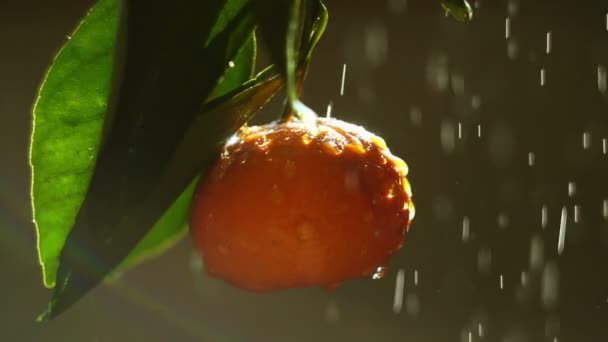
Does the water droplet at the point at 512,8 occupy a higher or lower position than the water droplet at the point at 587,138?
higher

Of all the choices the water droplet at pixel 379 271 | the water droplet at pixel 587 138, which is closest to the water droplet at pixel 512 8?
the water droplet at pixel 587 138

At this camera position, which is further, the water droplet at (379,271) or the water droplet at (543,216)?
the water droplet at (543,216)

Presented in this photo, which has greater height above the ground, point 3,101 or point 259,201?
point 259,201

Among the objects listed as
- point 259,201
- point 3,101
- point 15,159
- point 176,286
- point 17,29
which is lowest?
point 176,286

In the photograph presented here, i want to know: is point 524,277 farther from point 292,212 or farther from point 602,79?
point 292,212

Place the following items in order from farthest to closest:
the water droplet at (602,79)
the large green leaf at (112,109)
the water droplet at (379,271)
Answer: the water droplet at (602,79)
the water droplet at (379,271)
the large green leaf at (112,109)

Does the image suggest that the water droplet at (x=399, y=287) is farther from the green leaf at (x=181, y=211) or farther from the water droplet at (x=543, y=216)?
the green leaf at (x=181, y=211)

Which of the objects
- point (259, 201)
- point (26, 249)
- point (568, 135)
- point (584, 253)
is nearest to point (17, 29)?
point (26, 249)

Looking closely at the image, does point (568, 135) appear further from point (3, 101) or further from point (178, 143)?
point (178, 143)

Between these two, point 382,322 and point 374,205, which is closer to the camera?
point 374,205
